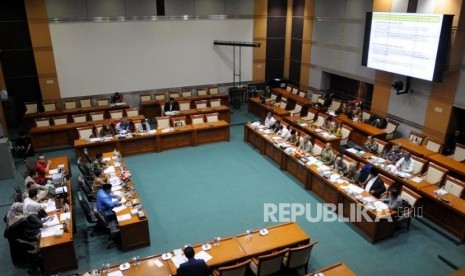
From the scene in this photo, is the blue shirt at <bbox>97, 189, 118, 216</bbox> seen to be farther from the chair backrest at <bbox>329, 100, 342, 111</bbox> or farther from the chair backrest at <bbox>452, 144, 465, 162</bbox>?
the chair backrest at <bbox>329, 100, 342, 111</bbox>

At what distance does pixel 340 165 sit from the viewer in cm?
1018

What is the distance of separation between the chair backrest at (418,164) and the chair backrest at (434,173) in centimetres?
20

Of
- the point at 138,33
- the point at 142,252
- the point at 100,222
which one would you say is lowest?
the point at 142,252

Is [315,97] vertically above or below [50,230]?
above

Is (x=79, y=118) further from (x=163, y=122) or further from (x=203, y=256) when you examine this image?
(x=203, y=256)

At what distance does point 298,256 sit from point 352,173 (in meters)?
3.85

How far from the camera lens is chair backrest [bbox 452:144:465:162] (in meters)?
10.7

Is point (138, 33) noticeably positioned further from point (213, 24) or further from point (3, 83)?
point (3, 83)

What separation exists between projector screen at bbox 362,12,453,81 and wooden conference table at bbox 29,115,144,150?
32.4 feet

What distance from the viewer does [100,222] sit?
798 centimetres

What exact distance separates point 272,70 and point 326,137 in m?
7.91

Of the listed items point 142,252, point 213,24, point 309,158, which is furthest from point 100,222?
point 213,24

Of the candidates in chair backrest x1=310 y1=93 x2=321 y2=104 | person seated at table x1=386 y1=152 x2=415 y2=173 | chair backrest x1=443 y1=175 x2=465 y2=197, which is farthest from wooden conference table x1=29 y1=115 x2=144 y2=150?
chair backrest x1=443 y1=175 x2=465 y2=197

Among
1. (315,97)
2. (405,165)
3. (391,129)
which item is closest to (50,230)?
(405,165)
